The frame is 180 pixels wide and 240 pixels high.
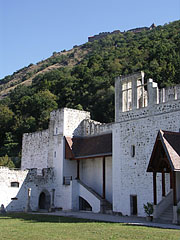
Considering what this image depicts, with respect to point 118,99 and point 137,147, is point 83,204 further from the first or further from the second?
point 118,99

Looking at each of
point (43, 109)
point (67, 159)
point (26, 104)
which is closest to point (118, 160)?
point (67, 159)

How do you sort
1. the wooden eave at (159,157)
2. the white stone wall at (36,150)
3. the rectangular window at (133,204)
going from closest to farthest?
the wooden eave at (159,157), the rectangular window at (133,204), the white stone wall at (36,150)

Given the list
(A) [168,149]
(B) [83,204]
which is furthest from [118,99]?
(B) [83,204]

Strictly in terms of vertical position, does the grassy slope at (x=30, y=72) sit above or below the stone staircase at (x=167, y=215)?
above

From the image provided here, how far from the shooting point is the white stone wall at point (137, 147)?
850 inches

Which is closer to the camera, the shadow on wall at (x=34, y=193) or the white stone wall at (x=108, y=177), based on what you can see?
the white stone wall at (x=108, y=177)

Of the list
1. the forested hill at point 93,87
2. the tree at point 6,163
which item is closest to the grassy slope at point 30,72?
the forested hill at point 93,87

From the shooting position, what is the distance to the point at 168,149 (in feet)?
56.8

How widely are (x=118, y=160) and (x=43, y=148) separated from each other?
12.1m

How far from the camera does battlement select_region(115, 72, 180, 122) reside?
878 inches

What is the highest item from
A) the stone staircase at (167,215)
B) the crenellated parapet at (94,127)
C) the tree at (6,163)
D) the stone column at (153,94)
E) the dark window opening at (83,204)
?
the stone column at (153,94)

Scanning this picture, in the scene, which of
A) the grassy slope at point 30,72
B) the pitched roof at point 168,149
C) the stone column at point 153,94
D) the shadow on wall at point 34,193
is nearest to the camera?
the pitched roof at point 168,149

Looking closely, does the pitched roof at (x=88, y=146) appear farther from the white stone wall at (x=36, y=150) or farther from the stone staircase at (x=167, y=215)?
the stone staircase at (x=167, y=215)

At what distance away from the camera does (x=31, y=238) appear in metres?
12.6
